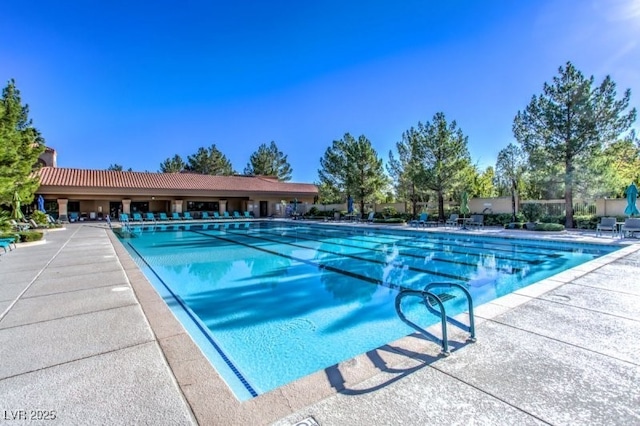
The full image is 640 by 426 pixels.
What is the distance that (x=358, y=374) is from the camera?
2785mm

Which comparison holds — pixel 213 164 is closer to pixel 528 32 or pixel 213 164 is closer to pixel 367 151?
pixel 367 151

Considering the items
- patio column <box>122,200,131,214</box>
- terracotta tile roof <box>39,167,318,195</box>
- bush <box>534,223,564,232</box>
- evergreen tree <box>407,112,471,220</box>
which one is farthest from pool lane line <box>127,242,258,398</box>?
patio column <box>122,200,131,214</box>

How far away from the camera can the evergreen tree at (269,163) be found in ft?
177

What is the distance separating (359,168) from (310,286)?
69.0 feet

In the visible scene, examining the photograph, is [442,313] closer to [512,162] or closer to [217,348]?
[217,348]

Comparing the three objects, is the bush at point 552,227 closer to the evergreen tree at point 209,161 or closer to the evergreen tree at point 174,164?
the evergreen tree at point 209,161

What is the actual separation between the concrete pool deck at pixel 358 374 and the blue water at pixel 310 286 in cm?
109

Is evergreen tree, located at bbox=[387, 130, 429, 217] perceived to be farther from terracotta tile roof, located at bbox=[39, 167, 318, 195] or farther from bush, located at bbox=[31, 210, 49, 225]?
bush, located at bbox=[31, 210, 49, 225]

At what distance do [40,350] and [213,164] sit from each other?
5326cm

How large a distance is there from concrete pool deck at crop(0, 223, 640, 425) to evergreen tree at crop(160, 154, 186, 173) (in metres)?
58.3

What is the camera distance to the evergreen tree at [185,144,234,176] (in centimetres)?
5359

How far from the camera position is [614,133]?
15531mm

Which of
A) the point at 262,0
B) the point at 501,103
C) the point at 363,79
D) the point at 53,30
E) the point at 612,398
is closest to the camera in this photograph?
the point at 612,398

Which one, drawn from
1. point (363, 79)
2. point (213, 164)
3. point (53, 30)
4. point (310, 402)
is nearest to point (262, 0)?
point (363, 79)
